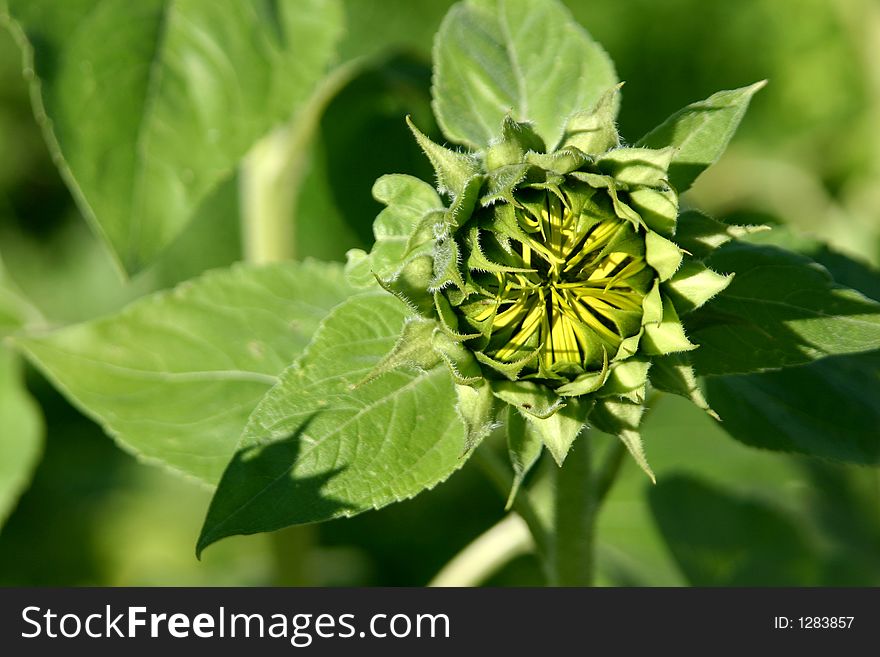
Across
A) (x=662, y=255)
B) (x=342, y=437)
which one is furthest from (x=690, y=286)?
(x=342, y=437)

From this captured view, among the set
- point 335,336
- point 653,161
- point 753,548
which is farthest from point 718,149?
point 753,548

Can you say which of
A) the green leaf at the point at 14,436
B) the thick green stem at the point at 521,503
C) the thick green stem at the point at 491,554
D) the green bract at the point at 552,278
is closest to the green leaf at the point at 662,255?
the green bract at the point at 552,278

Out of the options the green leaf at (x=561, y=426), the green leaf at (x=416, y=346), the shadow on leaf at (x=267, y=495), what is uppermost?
the green leaf at (x=416, y=346)

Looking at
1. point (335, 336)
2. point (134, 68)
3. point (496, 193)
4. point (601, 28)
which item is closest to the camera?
point (496, 193)

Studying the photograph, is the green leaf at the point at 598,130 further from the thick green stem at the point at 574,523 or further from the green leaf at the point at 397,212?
the thick green stem at the point at 574,523

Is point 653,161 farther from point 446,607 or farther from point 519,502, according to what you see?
point 446,607

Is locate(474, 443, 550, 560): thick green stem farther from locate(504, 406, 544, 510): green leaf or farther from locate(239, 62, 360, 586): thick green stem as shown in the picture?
locate(239, 62, 360, 586): thick green stem

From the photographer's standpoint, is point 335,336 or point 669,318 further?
point 335,336
